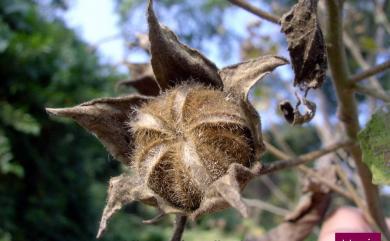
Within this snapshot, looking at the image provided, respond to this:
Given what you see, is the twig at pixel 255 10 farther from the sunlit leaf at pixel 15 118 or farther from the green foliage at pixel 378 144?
the sunlit leaf at pixel 15 118

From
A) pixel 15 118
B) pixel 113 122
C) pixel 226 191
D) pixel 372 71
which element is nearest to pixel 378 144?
pixel 372 71

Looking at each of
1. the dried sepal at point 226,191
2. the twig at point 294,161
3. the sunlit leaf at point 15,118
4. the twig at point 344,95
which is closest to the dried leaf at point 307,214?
the twig at point 344,95

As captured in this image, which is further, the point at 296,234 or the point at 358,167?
the point at 296,234

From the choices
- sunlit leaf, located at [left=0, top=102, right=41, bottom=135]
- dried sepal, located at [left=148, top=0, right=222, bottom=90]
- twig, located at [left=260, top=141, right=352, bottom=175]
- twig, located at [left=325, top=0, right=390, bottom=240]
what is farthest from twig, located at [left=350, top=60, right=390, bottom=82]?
sunlit leaf, located at [left=0, top=102, right=41, bottom=135]

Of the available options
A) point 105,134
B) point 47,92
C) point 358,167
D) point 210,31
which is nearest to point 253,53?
point 47,92

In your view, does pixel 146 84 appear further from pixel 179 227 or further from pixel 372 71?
pixel 372 71

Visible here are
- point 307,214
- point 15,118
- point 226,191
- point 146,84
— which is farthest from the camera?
point 15,118

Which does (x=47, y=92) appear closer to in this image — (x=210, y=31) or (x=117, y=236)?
(x=117, y=236)
